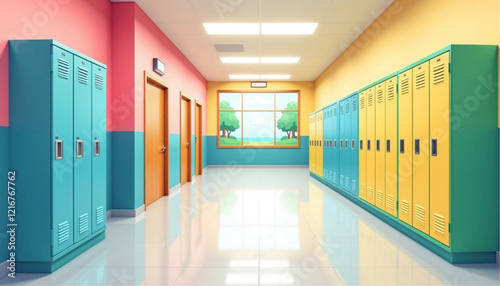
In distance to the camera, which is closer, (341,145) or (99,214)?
(99,214)

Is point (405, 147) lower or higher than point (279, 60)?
lower

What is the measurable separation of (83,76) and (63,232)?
59.3 inches

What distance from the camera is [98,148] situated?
3416 millimetres

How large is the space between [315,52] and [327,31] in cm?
157

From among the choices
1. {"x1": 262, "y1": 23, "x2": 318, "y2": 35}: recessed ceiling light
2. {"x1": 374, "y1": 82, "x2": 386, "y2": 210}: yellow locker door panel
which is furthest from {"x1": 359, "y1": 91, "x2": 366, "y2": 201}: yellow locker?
{"x1": 262, "y1": 23, "x2": 318, "y2": 35}: recessed ceiling light

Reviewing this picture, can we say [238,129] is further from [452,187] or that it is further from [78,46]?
Result: [452,187]

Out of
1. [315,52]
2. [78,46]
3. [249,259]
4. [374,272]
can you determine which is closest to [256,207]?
[249,259]

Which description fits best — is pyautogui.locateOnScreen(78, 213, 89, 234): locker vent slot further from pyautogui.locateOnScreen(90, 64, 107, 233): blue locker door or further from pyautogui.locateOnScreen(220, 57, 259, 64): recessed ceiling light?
pyautogui.locateOnScreen(220, 57, 259, 64): recessed ceiling light

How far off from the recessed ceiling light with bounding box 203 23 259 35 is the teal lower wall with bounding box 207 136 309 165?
5967 millimetres

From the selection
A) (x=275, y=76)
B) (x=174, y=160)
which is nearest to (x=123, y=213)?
(x=174, y=160)

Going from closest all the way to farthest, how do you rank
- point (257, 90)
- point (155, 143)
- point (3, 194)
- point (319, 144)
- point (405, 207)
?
1. point (3, 194)
2. point (405, 207)
3. point (155, 143)
4. point (319, 144)
5. point (257, 90)

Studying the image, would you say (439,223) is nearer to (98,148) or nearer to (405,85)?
(405,85)

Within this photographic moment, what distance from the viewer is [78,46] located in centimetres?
376

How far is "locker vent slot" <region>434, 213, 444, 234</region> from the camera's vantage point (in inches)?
113
